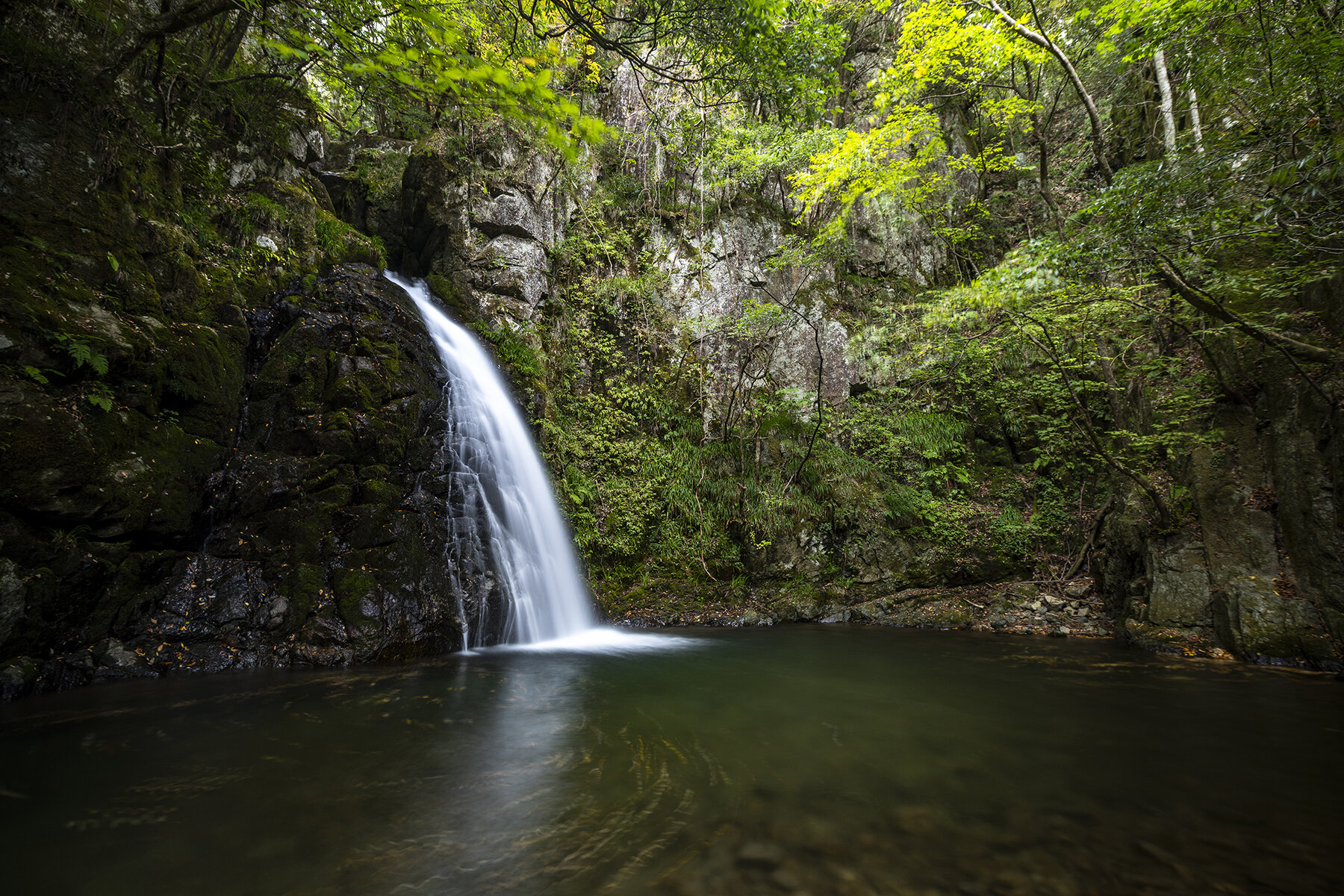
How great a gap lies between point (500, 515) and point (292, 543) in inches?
93.7

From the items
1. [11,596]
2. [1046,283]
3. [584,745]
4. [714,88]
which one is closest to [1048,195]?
[1046,283]

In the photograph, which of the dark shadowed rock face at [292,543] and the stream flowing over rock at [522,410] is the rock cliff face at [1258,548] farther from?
the dark shadowed rock face at [292,543]

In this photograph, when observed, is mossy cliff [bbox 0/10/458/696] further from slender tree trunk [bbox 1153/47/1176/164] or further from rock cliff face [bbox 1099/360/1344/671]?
slender tree trunk [bbox 1153/47/1176/164]

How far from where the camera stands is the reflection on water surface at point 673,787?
6.50 ft

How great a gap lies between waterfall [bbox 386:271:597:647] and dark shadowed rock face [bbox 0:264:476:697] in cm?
29

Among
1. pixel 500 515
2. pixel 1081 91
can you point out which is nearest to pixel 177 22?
pixel 500 515

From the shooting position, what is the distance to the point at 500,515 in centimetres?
727

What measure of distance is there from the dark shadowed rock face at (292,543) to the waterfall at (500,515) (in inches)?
11.3

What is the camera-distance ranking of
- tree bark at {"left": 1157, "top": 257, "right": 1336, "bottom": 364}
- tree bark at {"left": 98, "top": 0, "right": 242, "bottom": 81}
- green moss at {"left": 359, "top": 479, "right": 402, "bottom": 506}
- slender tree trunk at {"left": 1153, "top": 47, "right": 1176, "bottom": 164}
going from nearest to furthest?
tree bark at {"left": 98, "top": 0, "right": 242, "bottom": 81} < tree bark at {"left": 1157, "top": 257, "right": 1336, "bottom": 364} < green moss at {"left": 359, "top": 479, "right": 402, "bottom": 506} < slender tree trunk at {"left": 1153, "top": 47, "right": 1176, "bottom": 164}

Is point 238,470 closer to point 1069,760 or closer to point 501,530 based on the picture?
point 501,530

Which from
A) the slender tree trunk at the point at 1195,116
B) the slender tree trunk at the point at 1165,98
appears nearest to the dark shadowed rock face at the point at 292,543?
the slender tree trunk at the point at 1195,116

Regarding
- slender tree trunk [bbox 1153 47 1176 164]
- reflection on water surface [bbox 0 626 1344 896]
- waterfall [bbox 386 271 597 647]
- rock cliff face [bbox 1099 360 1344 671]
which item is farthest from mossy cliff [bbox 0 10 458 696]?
slender tree trunk [bbox 1153 47 1176 164]

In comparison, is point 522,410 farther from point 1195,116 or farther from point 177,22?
point 1195,116

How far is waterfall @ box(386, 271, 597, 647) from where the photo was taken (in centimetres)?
669
